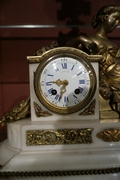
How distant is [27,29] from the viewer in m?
1.00

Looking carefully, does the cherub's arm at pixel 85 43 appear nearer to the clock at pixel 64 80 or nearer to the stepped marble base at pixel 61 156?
the clock at pixel 64 80

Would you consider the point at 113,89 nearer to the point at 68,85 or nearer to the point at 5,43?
the point at 68,85

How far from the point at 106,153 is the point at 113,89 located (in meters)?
0.18

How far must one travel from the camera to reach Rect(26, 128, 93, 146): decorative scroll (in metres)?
0.65

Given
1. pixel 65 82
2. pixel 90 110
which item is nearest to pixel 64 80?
pixel 65 82

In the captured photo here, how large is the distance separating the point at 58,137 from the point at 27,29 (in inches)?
21.1

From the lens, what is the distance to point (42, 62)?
0.69m

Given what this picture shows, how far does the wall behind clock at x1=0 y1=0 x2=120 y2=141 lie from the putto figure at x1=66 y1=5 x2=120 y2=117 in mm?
256

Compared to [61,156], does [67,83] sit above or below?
above

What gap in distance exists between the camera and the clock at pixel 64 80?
0.68 m

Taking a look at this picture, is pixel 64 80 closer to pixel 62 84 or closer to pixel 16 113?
pixel 62 84

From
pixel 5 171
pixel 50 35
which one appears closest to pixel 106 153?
pixel 5 171

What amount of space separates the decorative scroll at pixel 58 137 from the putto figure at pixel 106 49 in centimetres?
13

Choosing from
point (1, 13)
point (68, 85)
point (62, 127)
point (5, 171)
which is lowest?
point (5, 171)
